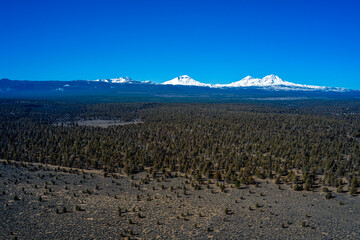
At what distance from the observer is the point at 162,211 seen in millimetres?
15375

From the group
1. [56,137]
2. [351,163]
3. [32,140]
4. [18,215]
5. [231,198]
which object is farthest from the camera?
[56,137]

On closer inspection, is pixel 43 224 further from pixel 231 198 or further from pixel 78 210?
pixel 231 198

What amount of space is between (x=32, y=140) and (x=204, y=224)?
30.0m

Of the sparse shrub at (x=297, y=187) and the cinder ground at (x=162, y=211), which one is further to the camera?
the sparse shrub at (x=297, y=187)

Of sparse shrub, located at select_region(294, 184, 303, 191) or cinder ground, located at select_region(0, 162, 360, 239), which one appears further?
sparse shrub, located at select_region(294, 184, 303, 191)

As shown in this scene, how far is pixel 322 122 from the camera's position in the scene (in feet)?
170

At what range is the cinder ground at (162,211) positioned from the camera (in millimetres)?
13062

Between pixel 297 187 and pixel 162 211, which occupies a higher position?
pixel 297 187

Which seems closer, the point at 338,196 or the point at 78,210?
the point at 78,210

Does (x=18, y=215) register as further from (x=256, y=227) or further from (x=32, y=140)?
(x=32, y=140)

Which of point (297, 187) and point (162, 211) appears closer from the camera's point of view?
point (162, 211)

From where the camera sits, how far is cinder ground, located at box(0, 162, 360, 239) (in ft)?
42.9

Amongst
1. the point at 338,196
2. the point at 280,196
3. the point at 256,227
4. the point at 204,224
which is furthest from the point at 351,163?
the point at 204,224

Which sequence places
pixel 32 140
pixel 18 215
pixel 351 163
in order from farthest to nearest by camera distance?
pixel 32 140, pixel 351 163, pixel 18 215
